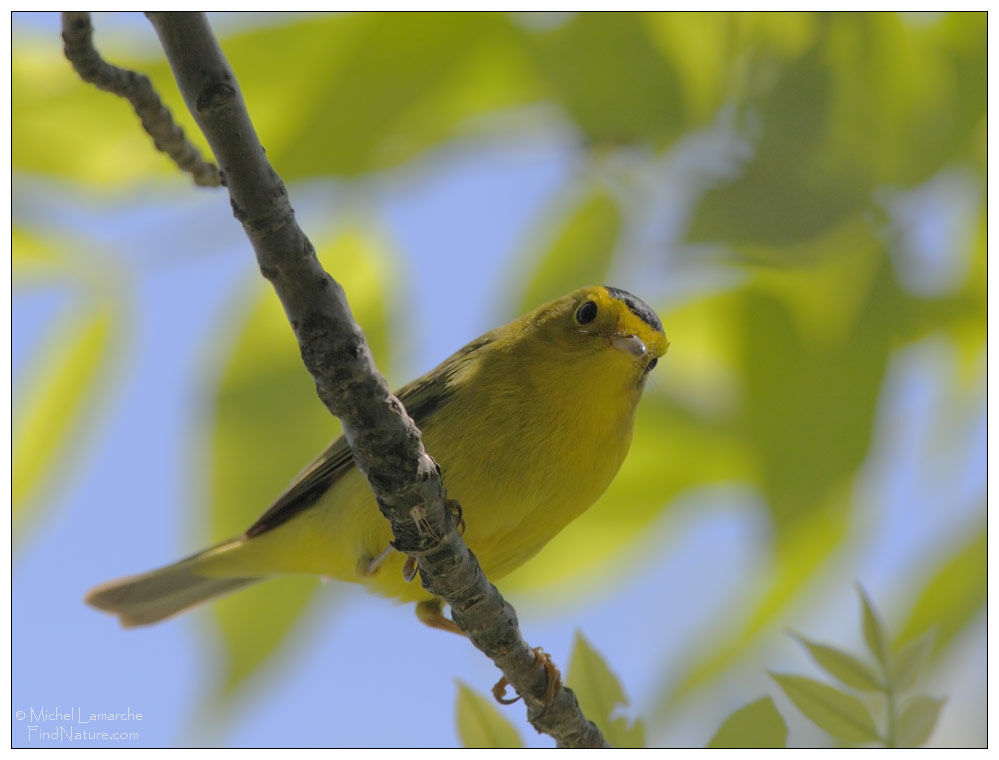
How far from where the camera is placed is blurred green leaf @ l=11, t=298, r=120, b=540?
280 centimetres

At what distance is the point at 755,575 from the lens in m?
2.81

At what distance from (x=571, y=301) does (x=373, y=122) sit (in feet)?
4.77

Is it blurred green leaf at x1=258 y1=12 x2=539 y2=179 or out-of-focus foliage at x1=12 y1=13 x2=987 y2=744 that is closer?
out-of-focus foliage at x1=12 y1=13 x2=987 y2=744

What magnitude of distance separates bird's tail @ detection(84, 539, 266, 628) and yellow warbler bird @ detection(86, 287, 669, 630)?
1.50ft

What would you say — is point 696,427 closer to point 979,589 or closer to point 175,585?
point 979,589

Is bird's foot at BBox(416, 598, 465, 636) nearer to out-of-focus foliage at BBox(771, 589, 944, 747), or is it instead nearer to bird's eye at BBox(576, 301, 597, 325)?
bird's eye at BBox(576, 301, 597, 325)

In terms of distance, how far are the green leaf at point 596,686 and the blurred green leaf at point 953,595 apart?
2.49ft

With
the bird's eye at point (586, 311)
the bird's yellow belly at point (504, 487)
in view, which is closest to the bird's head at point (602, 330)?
the bird's eye at point (586, 311)

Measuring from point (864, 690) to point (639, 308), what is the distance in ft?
5.40

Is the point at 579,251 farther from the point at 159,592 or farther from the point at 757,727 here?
the point at 159,592

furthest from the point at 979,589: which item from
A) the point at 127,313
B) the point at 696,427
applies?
the point at 127,313

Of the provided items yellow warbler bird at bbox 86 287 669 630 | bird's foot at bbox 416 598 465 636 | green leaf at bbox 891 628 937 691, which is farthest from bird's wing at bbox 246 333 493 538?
green leaf at bbox 891 628 937 691

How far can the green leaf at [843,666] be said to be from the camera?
92.5 inches

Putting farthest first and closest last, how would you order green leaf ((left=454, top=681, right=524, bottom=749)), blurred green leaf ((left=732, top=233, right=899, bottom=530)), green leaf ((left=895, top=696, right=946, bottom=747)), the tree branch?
1. green leaf ((left=454, top=681, right=524, bottom=749))
2. blurred green leaf ((left=732, top=233, right=899, bottom=530))
3. green leaf ((left=895, top=696, right=946, bottom=747))
4. the tree branch
